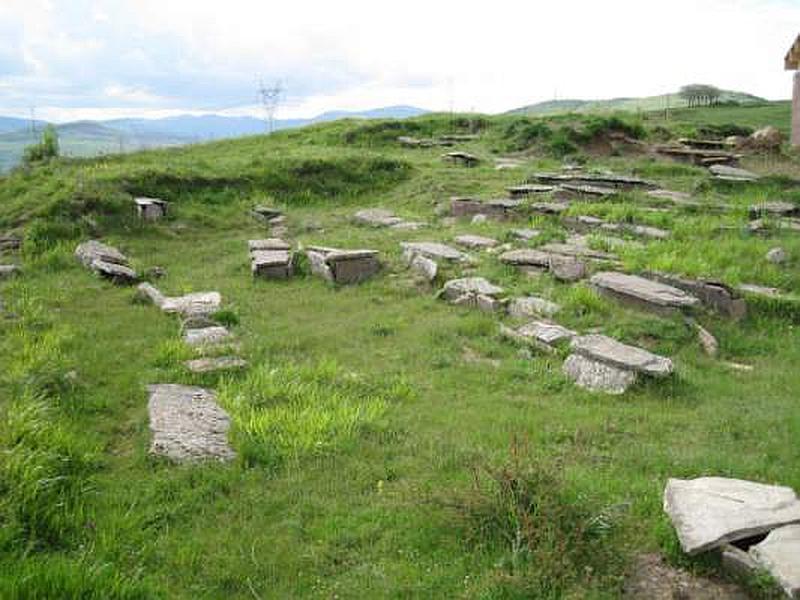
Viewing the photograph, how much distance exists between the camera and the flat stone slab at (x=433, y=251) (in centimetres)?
1080

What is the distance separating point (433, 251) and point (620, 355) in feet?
15.5

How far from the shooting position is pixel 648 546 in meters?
3.96

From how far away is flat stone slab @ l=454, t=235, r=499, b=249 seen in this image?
38.0 feet

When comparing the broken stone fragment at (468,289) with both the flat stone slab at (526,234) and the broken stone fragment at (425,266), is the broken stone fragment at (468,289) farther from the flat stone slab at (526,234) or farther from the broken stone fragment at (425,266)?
the flat stone slab at (526,234)

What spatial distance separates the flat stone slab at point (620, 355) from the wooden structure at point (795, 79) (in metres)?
15.4

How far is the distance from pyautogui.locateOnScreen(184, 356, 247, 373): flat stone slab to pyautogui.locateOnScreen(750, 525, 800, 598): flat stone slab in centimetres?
478

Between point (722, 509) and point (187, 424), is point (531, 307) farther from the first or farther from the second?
point (722, 509)

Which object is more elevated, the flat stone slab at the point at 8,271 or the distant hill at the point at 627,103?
the distant hill at the point at 627,103

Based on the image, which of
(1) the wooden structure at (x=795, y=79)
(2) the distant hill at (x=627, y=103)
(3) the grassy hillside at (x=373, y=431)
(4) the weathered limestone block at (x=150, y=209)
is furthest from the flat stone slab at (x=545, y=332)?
(2) the distant hill at (x=627, y=103)

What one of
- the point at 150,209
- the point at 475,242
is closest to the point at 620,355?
the point at 475,242

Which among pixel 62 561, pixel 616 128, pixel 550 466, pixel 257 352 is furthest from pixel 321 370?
pixel 616 128

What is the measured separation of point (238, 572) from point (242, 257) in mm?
8840

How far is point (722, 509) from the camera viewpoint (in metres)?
3.96

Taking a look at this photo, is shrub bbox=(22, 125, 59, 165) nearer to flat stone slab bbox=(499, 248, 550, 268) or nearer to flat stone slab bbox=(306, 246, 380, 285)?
flat stone slab bbox=(306, 246, 380, 285)
